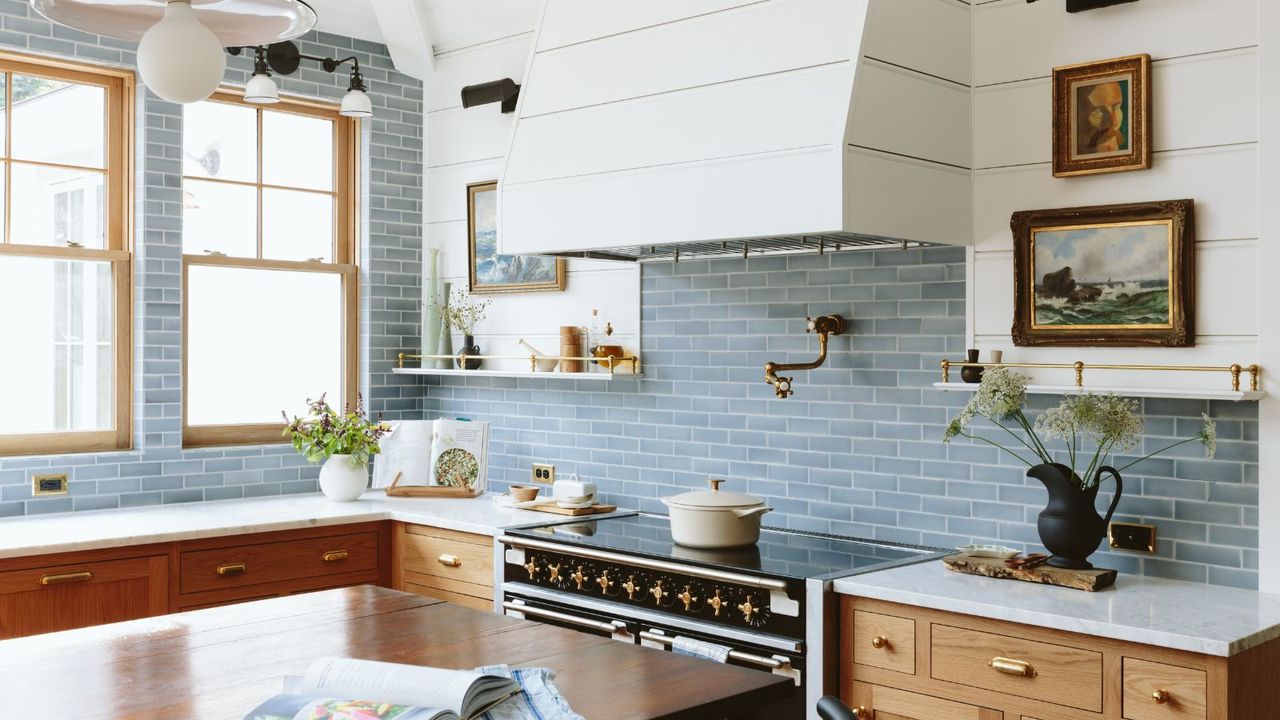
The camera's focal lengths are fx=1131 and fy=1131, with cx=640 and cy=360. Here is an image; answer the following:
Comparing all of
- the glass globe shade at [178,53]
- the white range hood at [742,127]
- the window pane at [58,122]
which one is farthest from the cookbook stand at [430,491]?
the glass globe shade at [178,53]

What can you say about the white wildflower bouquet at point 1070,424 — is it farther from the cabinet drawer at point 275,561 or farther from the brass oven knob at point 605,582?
the cabinet drawer at point 275,561

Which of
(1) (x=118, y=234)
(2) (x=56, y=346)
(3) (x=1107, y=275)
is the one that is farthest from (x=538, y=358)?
(3) (x=1107, y=275)

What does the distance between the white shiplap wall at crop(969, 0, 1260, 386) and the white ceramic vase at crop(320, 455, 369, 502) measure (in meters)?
2.80

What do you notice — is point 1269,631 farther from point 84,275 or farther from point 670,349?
point 84,275

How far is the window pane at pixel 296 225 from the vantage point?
546cm

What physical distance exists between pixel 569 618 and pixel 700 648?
0.64m

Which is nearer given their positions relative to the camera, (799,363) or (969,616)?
(969,616)

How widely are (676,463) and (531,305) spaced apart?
1.15 metres

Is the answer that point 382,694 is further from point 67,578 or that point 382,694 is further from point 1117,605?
point 67,578

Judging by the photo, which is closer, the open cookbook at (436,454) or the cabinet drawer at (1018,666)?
the cabinet drawer at (1018,666)

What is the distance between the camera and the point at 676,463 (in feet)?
15.6

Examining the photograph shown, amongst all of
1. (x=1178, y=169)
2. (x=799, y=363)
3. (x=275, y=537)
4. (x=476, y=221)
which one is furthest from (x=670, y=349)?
(x=1178, y=169)

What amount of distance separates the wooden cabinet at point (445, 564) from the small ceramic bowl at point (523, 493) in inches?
15.6

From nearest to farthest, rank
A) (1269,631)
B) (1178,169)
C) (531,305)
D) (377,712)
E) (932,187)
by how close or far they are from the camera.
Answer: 1. (377,712)
2. (1269,631)
3. (1178,169)
4. (932,187)
5. (531,305)
